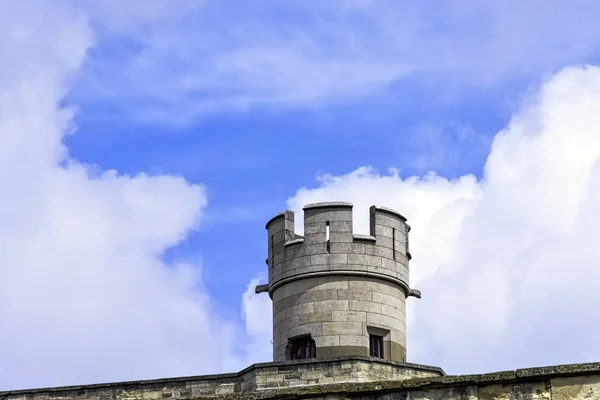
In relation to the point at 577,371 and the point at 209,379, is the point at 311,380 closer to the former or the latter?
the point at 209,379

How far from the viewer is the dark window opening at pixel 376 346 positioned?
24.3 meters

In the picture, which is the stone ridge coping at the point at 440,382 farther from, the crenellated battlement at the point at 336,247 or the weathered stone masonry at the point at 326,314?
the crenellated battlement at the point at 336,247

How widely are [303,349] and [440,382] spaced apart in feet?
37.2

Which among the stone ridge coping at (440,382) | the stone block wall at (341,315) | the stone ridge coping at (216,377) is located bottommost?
the stone ridge coping at (440,382)

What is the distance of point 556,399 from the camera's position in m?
12.9

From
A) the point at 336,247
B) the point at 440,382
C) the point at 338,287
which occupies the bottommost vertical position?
the point at 440,382

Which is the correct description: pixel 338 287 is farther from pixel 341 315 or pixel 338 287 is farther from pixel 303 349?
pixel 303 349

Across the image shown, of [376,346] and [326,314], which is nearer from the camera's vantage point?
[326,314]

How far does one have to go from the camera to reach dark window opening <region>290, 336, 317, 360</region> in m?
24.2

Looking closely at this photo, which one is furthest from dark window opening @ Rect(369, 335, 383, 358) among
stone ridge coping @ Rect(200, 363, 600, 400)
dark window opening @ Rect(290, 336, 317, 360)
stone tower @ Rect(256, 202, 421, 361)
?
stone ridge coping @ Rect(200, 363, 600, 400)

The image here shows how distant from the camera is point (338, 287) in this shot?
24.4 metres

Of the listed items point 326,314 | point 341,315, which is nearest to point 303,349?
point 326,314

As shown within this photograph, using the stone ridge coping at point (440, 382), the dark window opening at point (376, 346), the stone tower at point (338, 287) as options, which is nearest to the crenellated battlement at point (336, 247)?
the stone tower at point (338, 287)

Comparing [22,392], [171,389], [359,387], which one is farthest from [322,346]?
[359,387]
